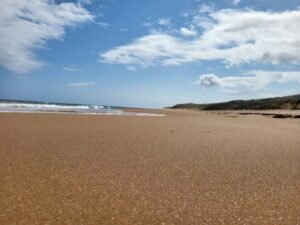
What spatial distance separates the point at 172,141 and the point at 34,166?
5.14m

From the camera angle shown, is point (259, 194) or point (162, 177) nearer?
point (259, 194)

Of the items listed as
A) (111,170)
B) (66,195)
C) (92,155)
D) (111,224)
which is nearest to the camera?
(111,224)

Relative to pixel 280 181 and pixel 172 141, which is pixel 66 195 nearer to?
pixel 280 181

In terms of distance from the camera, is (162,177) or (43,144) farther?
(43,144)

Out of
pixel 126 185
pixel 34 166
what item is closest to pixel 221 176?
pixel 126 185

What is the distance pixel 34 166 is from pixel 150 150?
3.18 metres

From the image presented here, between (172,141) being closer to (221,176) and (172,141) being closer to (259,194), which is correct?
(221,176)

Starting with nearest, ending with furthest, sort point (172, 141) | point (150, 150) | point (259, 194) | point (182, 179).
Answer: point (259, 194)
point (182, 179)
point (150, 150)
point (172, 141)

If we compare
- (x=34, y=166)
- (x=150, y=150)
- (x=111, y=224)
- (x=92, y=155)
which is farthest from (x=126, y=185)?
(x=150, y=150)

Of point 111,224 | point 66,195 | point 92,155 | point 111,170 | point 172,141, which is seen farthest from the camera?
point 172,141

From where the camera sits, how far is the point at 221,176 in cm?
594

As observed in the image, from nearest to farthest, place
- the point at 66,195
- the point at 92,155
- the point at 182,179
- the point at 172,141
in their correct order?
the point at 66,195, the point at 182,179, the point at 92,155, the point at 172,141

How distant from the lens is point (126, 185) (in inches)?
204

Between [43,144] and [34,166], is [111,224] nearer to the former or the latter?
[34,166]
